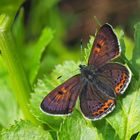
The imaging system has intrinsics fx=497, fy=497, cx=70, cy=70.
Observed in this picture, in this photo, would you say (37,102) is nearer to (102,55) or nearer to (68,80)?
(68,80)

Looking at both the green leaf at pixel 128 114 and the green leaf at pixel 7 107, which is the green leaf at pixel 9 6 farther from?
the green leaf at pixel 7 107

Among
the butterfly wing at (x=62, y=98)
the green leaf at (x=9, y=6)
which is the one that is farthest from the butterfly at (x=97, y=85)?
the green leaf at (x=9, y=6)

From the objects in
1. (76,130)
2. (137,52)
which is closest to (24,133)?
(76,130)

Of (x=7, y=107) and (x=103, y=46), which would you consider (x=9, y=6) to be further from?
(x=7, y=107)

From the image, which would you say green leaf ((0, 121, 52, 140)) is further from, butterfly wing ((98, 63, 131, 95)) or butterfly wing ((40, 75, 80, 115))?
butterfly wing ((98, 63, 131, 95))

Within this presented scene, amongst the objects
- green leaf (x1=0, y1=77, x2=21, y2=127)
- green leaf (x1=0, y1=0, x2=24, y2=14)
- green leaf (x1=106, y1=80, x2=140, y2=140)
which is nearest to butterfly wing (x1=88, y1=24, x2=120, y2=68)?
green leaf (x1=106, y1=80, x2=140, y2=140)

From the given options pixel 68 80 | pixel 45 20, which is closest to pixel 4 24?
pixel 68 80
